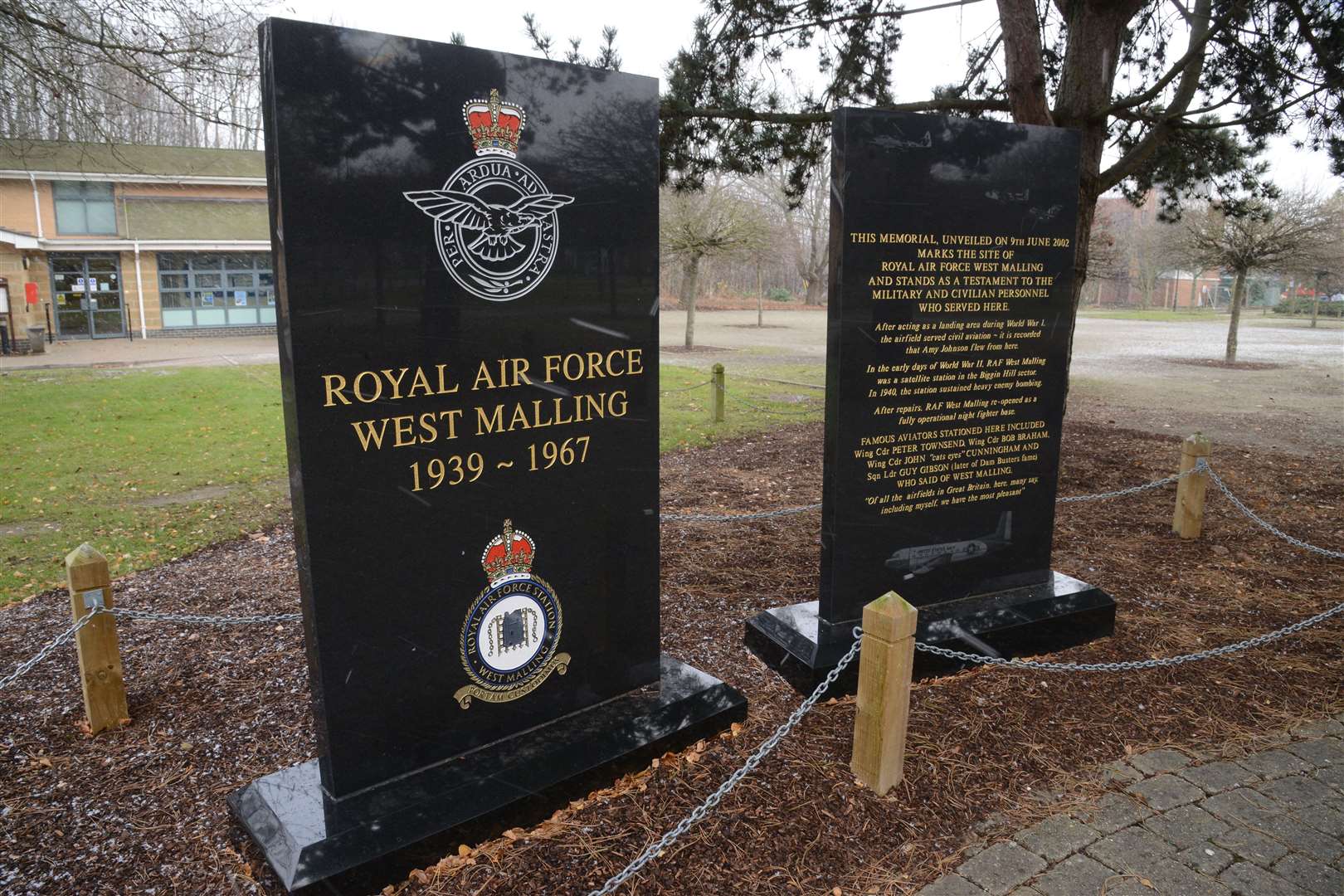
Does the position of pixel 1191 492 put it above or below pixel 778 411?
above

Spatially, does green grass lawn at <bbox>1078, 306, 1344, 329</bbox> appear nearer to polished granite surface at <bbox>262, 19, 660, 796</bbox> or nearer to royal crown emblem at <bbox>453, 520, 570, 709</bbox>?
polished granite surface at <bbox>262, 19, 660, 796</bbox>

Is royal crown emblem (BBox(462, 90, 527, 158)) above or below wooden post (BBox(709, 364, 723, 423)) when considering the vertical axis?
above

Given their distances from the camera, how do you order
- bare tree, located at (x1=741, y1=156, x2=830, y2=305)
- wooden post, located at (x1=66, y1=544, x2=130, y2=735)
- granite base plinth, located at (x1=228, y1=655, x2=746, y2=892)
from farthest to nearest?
bare tree, located at (x1=741, y1=156, x2=830, y2=305)
wooden post, located at (x1=66, y1=544, x2=130, y2=735)
granite base plinth, located at (x1=228, y1=655, x2=746, y2=892)

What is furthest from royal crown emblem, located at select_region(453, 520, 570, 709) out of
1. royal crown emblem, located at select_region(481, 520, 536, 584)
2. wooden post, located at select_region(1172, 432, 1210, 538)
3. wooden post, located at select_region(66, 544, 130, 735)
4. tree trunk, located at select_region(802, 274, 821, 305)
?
tree trunk, located at select_region(802, 274, 821, 305)

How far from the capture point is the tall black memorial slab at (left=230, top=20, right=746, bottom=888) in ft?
9.23

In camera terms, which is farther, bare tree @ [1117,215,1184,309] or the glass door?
bare tree @ [1117,215,1184,309]

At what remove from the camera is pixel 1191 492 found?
6.84m

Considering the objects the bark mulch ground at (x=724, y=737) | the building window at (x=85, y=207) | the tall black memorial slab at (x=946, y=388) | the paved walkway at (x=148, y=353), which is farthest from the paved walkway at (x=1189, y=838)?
the building window at (x=85, y=207)

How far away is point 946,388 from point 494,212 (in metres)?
2.74

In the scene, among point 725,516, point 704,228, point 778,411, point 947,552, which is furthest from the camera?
point 704,228

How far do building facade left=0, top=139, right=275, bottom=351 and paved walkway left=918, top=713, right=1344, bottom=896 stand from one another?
97.2 feet

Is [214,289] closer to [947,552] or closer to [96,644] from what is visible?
[96,644]

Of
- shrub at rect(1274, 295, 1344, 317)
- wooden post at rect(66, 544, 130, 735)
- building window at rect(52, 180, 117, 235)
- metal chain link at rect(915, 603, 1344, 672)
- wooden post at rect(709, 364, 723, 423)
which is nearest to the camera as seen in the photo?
wooden post at rect(66, 544, 130, 735)

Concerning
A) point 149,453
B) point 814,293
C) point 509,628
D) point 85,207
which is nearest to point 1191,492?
point 509,628
